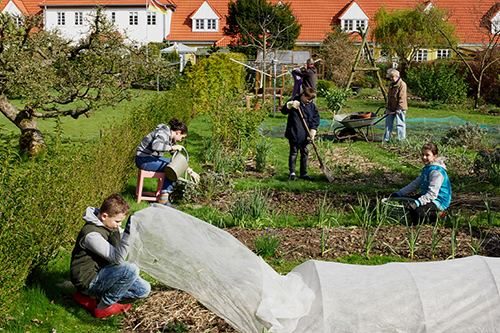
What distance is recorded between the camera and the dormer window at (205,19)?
40469 millimetres

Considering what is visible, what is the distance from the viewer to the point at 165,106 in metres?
10.5

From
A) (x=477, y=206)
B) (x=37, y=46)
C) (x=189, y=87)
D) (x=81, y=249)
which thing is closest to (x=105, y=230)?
(x=81, y=249)

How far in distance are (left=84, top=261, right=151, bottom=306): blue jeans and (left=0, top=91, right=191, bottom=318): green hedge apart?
47cm

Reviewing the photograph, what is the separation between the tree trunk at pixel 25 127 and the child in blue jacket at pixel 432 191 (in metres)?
6.60

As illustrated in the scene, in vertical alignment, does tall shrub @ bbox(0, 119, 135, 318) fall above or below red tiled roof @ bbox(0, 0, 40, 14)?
below

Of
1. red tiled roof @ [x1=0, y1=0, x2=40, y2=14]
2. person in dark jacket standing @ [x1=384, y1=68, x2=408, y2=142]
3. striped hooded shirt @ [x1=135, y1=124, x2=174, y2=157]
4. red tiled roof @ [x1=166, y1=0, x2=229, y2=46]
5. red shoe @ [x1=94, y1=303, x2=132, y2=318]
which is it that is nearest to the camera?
red shoe @ [x1=94, y1=303, x2=132, y2=318]

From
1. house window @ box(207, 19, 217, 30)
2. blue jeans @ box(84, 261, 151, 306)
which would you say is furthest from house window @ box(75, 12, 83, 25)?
blue jeans @ box(84, 261, 151, 306)

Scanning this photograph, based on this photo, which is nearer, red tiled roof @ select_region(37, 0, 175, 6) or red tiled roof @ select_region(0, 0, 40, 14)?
red tiled roof @ select_region(37, 0, 175, 6)

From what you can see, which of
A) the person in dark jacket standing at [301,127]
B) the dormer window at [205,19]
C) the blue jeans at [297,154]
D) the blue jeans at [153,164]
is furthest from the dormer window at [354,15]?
the blue jeans at [153,164]

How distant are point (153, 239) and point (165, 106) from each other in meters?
7.47

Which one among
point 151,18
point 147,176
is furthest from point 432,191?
point 151,18

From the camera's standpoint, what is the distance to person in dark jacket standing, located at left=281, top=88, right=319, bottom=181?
7.72 metres

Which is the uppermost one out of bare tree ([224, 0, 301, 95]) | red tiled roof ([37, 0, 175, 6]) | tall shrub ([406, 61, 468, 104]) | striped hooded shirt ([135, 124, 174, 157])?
red tiled roof ([37, 0, 175, 6])

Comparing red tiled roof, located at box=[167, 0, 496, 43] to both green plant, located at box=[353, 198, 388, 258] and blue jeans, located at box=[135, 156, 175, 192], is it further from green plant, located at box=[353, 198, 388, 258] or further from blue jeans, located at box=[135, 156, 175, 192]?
green plant, located at box=[353, 198, 388, 258]
